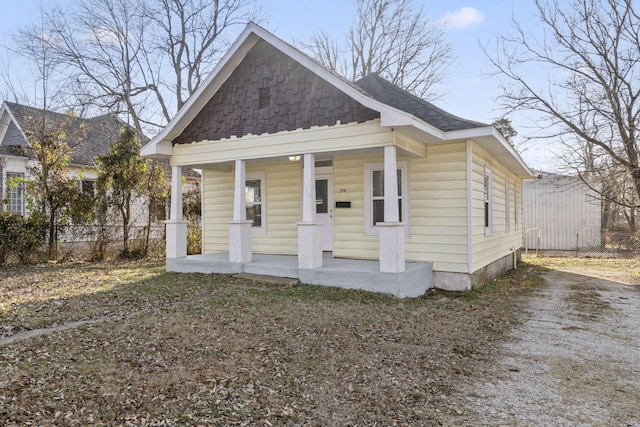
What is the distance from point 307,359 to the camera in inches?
151

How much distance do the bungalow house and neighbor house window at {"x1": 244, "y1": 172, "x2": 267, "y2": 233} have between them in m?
0.02

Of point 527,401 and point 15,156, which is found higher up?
point 15,156

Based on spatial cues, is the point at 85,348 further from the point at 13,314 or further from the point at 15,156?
the point at 15,156

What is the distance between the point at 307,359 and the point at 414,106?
6.02m

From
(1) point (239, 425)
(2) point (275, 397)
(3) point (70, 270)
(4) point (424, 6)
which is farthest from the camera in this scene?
(4) point (424, 6)

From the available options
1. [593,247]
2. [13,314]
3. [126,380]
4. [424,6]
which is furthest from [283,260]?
[424,6]

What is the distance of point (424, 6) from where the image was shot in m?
20.5

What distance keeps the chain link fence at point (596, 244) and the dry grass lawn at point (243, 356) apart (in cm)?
1002

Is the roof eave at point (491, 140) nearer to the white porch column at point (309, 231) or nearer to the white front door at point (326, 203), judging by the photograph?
the white porch column at point (309, 231)

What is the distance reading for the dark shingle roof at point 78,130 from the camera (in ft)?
37.8

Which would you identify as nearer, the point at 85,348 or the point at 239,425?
the point at 239,425

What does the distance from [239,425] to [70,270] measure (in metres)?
8.22

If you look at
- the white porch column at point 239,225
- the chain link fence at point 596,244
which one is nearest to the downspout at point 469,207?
the white porch column at point 239,225

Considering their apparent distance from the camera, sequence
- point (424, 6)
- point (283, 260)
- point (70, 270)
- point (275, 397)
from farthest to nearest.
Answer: point (424, 6) < point (70, 270) < point (283, 260) < point (275, 397)
